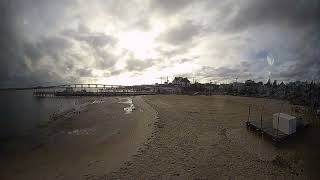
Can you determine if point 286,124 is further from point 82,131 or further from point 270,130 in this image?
point 82,131

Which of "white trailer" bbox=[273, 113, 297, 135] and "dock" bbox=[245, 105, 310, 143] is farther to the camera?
"white trailer" bbox=[273, 113, 297, 135]

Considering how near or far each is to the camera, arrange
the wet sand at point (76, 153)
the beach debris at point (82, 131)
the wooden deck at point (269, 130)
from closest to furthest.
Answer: the wet sand at point (76, 153), the wooden deck at point (269, 130), the beach debris at point (82, 131)

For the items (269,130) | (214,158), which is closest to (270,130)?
(269,130)

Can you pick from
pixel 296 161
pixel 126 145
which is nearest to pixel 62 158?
pixel 126 145

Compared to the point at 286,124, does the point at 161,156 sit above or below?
below

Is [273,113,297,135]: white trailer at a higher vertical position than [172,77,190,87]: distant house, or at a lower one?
lower

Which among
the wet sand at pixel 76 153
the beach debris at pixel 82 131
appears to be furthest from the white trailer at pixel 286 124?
the beach debris at pixel 82 131

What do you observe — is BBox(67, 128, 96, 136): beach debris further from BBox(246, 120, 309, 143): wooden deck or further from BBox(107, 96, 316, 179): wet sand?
BBox(246, 120, 309, 143): wooden deck

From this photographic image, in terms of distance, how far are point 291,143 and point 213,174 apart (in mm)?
8996

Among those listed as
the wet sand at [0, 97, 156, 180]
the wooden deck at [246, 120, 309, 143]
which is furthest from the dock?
the wet sand at [0, 97, 156, 180]

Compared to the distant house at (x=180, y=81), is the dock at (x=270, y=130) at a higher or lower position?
lower

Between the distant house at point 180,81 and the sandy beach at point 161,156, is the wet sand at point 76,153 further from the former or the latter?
the distant house at point 180,81

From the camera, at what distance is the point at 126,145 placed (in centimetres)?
1672

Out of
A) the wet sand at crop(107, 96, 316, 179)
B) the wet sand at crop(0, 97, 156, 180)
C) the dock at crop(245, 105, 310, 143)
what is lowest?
the wet sand at crop(0, 97, 156, 180)
